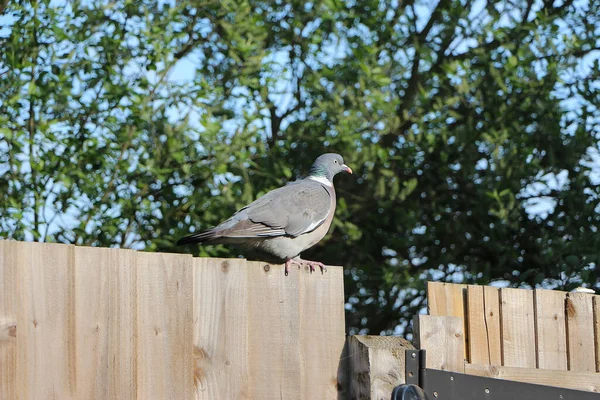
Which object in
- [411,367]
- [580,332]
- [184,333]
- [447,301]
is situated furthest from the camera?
[580,332]

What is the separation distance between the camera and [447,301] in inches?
129

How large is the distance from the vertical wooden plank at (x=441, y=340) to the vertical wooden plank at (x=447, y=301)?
5.2 inches

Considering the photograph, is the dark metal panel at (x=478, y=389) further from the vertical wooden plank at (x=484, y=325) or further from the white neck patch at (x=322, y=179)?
the white neck patch at (x=322, y=179)

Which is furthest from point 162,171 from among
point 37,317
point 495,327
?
point 37,317

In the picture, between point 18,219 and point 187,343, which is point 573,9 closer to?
point 18,219

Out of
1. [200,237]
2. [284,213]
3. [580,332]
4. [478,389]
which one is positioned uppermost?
[284,213]

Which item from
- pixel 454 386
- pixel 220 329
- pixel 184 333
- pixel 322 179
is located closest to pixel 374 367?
pixel 454 386

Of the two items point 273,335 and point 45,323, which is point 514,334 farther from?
point 45,323

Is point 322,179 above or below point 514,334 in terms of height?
above

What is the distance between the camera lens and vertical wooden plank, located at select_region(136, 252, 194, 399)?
8.31 feet

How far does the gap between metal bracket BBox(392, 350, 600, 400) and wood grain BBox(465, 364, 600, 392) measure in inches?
6.2

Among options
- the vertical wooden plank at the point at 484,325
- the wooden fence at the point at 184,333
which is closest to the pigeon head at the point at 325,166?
the vertical wooden plank at the point at 484,325

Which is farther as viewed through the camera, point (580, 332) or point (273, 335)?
point (580, 332)

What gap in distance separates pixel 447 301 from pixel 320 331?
0.64 m
